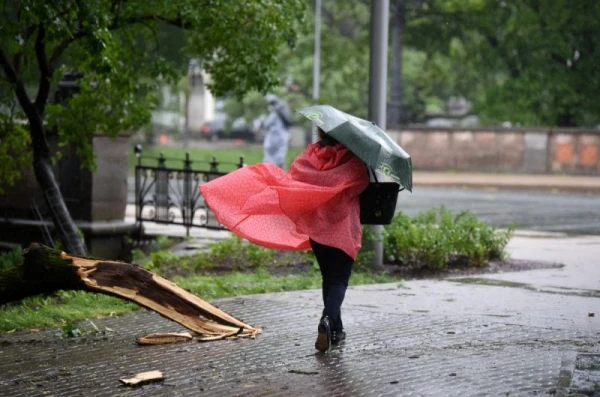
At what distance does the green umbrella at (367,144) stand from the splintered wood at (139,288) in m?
1.64

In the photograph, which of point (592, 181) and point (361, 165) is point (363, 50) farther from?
point (361, 165)

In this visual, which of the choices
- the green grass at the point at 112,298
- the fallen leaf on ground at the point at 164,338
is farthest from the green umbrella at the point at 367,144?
the green grass at the point at 112,298

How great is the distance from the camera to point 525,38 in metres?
39.3

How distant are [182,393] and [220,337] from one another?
1.69m

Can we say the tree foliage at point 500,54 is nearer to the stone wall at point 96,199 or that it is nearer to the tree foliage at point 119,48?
the stone wall at point 96,199

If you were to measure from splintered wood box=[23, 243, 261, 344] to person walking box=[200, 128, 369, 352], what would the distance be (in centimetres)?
68

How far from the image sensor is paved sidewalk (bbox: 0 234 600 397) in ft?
21.2

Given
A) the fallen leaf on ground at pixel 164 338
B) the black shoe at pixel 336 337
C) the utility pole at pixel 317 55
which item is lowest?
the fallen leaf on ground at pixel 164 338

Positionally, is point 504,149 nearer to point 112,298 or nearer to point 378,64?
point 378,64

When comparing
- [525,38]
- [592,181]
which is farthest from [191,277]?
[525,38]

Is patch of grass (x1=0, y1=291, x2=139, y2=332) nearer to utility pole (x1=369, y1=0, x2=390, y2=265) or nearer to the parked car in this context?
utility pole (x1=369, y1=0, x2=390, y2=265)

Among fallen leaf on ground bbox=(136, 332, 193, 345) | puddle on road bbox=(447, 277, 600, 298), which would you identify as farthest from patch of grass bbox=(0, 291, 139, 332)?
puddle on road bbox=(447, 277, 600, 298)

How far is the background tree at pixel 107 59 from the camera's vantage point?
443 inches

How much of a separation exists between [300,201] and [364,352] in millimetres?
1088
